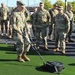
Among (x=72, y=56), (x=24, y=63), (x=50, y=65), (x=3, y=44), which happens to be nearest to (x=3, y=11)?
(x=3, y=44)

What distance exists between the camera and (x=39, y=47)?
12688mm

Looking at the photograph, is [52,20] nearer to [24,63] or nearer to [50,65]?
[24,63]

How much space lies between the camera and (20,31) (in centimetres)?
931

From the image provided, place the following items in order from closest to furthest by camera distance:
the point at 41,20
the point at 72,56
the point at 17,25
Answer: the point at 17,25
the point at 72,56
the point at 41,20

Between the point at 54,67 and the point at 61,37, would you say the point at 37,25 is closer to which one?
the point at 61,37

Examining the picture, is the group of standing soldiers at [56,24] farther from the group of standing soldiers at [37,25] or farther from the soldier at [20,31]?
the soldier at [20,31]

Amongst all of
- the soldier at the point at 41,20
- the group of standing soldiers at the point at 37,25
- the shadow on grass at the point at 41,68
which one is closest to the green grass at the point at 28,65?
the shadow on grass at the point at 41,68

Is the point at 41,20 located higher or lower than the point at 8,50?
higher

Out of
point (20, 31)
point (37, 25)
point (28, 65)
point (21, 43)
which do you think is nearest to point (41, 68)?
point (28, 65)

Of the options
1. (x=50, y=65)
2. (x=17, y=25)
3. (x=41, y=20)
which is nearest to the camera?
(x=50, y=65)

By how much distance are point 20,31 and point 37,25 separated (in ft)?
8.84

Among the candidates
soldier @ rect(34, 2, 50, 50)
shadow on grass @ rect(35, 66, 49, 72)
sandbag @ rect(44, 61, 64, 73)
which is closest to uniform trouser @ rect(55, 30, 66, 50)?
soldier @ rect(34, 2, 50, 50)

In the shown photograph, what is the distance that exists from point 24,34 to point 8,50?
2639mm

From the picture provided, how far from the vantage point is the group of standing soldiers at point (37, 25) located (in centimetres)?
934
